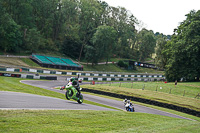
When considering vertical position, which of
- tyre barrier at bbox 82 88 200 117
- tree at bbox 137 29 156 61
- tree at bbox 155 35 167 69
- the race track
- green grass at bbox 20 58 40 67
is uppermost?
tree at bbox 137 29 156 61

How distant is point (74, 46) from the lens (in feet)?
279

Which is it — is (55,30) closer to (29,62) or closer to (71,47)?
(71,47)

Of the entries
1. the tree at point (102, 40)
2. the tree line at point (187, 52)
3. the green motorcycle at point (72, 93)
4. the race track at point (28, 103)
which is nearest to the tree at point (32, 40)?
the tree at point (102, 40)

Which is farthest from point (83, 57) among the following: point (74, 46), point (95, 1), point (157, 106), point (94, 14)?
point (157, 106)

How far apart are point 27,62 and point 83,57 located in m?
31.6

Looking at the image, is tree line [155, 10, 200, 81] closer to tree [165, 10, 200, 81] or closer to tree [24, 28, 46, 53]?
tree [165, 10, 200, 81]

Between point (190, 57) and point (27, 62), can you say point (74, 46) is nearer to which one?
point (27, 62)

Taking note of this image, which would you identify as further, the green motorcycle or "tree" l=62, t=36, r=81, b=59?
"tree" l=62, t=36, r=81, b=59

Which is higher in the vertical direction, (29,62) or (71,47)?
(71,47)

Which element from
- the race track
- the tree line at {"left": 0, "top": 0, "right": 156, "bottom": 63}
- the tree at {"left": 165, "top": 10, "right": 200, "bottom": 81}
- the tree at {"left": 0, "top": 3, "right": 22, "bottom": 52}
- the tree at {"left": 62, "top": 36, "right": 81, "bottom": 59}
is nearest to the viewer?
the race track

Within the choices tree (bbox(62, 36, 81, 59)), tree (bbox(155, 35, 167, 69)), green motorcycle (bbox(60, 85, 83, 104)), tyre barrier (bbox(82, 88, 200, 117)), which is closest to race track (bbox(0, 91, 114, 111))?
green motorcycle (bbox(60, 85, 83, 104))

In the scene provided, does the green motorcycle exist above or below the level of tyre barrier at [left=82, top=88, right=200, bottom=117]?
above

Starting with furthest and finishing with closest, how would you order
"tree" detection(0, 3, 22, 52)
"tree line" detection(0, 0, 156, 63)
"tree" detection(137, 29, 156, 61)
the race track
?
1. "tree" detection(137, 29, 156, 61)
2. "tree line" detection(0, 0, 156, 63)
3. "tree" detection(0, 3, 22, 52)
4. the race track

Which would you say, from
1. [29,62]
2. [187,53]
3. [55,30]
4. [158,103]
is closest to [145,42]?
[55,30]
